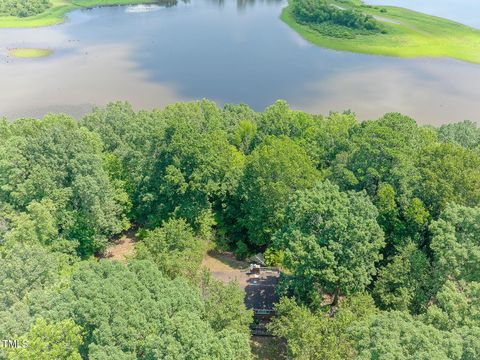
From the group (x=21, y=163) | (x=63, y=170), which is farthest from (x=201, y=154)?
(x=21, y=163)

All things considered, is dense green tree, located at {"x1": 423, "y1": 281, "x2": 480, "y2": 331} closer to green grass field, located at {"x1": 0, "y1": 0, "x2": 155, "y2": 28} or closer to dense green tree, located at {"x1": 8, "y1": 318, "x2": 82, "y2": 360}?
dense green tree, located at {"x1": 8, "y1": 318, "x2": 82, "y2": 360}

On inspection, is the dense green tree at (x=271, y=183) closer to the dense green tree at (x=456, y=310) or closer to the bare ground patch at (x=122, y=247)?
the bare ground patch at (x=122, y=247)

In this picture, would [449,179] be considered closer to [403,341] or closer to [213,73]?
[403,341]

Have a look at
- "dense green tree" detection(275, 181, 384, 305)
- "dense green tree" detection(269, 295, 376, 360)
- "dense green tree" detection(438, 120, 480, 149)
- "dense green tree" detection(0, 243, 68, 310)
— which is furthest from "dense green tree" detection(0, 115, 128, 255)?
"dense green tree" detection(438, 120, 480, 149)

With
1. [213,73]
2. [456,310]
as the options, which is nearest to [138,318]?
[456,310]

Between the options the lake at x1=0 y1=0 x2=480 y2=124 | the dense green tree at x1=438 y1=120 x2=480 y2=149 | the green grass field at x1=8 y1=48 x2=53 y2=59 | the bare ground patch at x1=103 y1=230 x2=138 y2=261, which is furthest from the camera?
the green grass field at x1=8 y1=48 x2=53 y2=59

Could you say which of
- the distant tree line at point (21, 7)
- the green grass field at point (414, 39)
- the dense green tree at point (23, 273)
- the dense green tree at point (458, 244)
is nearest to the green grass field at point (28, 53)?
the distant tree line at point (21, 7)
